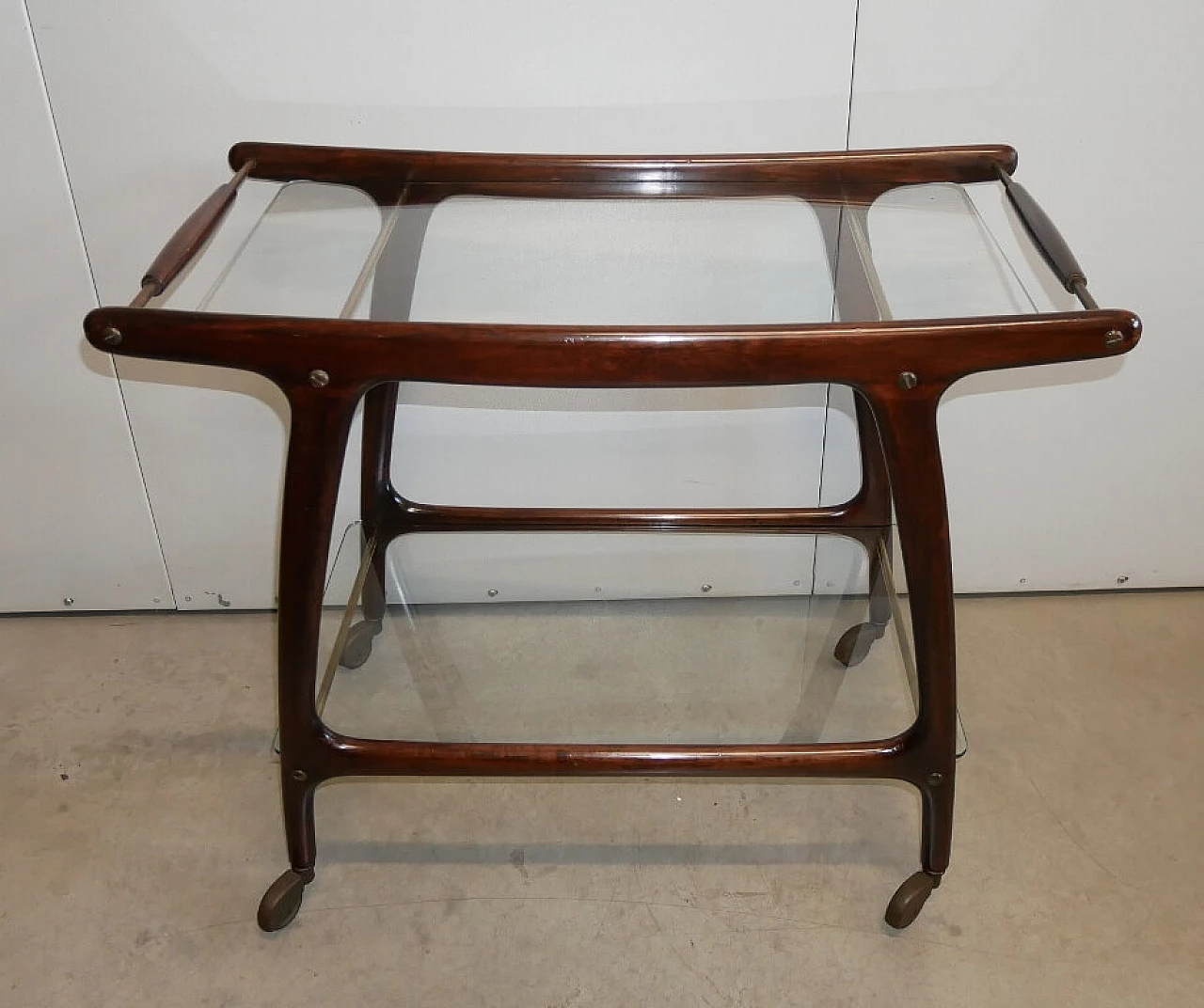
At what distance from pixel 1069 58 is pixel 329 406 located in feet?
3.20

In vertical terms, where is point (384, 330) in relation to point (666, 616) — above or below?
above

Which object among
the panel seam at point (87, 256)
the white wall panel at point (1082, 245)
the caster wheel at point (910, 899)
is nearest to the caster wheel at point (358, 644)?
the panel seam at point (87, 256)

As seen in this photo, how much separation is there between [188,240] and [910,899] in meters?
0.98

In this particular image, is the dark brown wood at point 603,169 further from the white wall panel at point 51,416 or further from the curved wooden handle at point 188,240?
the white wall panel at point 51,416

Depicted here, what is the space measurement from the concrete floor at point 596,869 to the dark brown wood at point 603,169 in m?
0.70

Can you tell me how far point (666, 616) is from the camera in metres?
1.33

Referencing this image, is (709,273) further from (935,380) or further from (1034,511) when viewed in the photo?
(1034,511)

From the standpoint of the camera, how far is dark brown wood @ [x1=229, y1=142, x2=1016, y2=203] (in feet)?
4.10

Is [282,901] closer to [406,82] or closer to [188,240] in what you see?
[188,240]

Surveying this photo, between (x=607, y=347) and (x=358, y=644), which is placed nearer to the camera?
(x=607, y=347)

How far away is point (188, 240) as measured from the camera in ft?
3.46

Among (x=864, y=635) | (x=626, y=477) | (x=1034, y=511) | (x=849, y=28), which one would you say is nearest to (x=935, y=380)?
(x=864, y=635)

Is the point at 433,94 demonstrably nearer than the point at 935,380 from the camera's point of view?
No

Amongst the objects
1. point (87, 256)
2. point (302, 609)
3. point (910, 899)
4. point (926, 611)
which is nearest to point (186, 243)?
point (302, 609)
